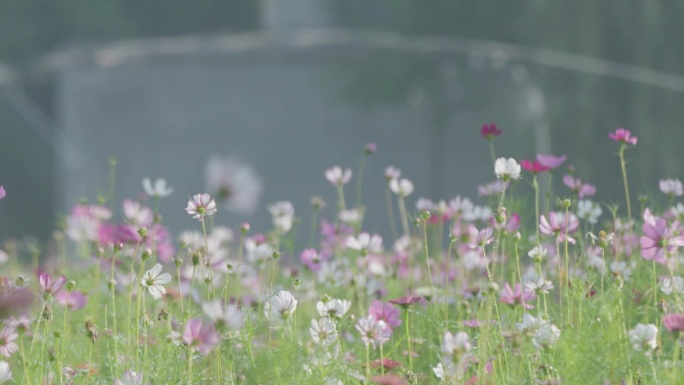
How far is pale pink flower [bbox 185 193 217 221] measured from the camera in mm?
2615

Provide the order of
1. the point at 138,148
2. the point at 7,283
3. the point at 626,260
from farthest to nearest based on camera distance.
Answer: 1. the point at 138,148
2. the point at 626,260
3. the point at 7,283

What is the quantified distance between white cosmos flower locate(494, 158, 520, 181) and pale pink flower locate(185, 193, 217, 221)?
57cm

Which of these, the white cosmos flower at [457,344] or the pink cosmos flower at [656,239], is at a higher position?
the pink cosmos flower at [656,239]

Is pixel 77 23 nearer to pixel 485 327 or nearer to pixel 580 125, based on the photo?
pixel 580 125

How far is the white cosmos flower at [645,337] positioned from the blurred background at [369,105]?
11.9m

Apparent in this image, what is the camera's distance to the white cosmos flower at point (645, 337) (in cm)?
240

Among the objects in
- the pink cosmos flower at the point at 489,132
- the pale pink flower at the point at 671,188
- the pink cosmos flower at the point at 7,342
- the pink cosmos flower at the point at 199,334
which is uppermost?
the pink cosmos flower at the point at 489,132

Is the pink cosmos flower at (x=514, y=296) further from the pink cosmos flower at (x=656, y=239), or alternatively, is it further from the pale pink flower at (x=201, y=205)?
the pale pink flower at (x=201, y=205)

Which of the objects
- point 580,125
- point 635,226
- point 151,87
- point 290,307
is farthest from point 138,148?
point 290,307

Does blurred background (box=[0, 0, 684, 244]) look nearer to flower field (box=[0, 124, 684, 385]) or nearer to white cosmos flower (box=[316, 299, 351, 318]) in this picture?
flower field (box=[0, 124, 684, 385])

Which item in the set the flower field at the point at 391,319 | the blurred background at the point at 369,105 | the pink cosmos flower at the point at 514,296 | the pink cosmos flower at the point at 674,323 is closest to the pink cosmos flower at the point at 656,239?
the flower field at the point at 391,319

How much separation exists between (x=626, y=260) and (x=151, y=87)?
13.9 metres

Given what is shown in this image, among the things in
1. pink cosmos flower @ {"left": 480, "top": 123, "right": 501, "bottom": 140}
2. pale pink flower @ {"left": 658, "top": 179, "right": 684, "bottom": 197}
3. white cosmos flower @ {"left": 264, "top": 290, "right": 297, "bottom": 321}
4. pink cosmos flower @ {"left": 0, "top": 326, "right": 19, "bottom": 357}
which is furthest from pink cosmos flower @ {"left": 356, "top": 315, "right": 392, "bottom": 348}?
pale pink flower @ {"left": 658, "top": 179, "right": 684, "bottom": 197}

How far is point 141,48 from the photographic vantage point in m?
16.7
